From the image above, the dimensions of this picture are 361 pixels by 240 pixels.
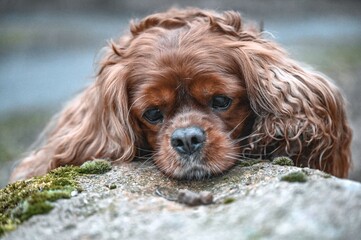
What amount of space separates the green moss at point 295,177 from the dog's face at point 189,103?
0.94m

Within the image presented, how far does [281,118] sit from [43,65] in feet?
30.2

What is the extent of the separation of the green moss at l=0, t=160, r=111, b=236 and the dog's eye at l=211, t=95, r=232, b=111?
0.88 metres

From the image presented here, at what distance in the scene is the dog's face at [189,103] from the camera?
4961 millimetres

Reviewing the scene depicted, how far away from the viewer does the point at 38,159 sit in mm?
6574

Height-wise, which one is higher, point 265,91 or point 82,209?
point 265,91

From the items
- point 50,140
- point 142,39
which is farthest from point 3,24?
point 142,39

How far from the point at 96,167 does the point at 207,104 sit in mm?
925

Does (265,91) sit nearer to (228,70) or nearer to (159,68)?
(228,70)

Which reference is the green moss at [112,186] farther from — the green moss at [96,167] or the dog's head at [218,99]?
the dog's head at [218,99]

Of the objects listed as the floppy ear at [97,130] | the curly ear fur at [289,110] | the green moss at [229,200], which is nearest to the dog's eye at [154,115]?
the floppy ear at [97,130]

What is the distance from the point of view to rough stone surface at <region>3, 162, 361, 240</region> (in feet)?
11.3

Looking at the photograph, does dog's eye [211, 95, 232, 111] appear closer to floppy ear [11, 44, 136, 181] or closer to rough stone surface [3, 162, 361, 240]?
floppy ear [11, 44, 136, 181]

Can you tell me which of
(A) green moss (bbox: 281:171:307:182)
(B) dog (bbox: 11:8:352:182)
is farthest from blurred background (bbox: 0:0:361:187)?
(A) green moss (bbox: 281:171:307:182)

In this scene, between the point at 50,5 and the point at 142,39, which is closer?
the point at 142,39
